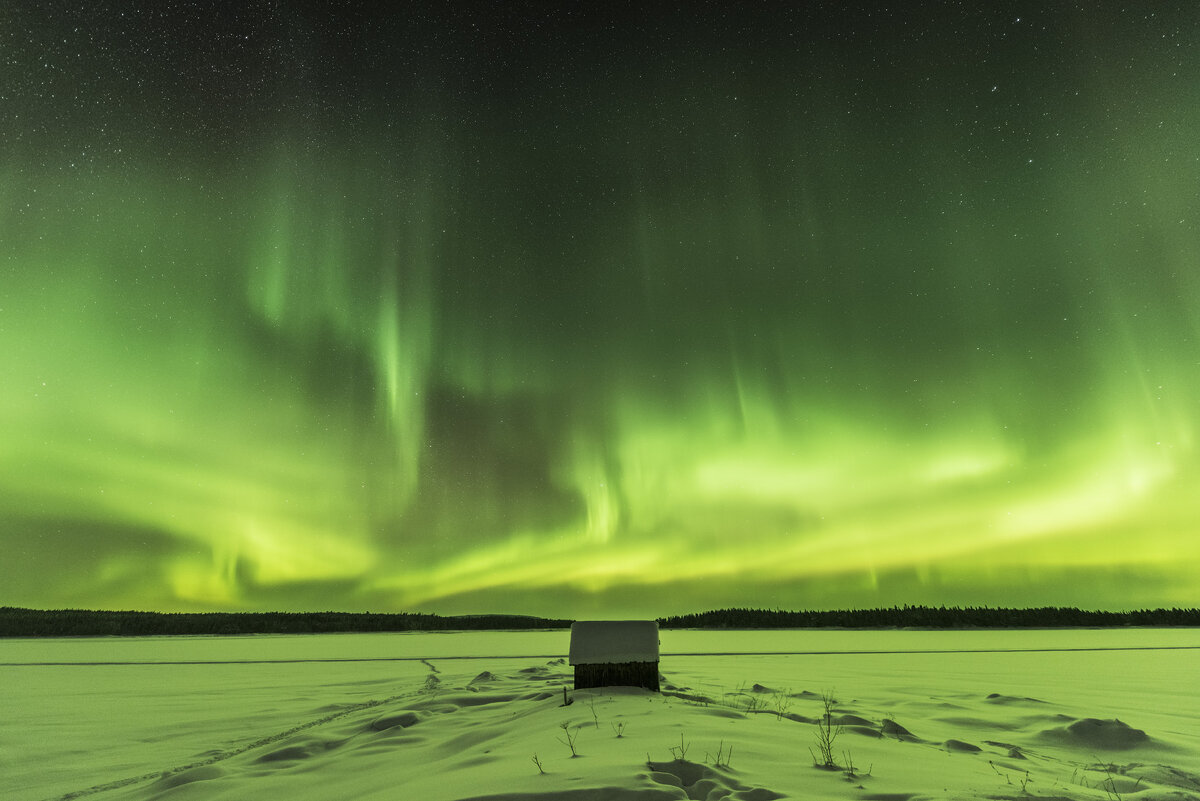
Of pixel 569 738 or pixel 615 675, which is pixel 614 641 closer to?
pixel 615 675

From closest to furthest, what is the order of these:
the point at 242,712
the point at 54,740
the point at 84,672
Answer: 1. the point at 54,740
2. the point at 242,712
3. the point at 84,672

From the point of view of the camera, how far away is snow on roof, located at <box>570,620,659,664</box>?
1240 cm

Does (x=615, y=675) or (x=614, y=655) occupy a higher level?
(x=614, y=655)

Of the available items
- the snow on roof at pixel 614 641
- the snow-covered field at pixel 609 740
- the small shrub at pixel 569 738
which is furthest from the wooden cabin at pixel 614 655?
the small shrub at pixel 569 738

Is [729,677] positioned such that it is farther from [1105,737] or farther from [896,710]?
[1105,737]

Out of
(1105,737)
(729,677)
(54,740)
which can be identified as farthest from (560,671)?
(1105,737)

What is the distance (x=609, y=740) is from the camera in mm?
7738

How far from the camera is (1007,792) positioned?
5.51m

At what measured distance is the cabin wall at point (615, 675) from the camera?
40.9 ft

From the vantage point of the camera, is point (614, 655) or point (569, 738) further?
point (614, 655)

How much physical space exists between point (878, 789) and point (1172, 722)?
9.03m

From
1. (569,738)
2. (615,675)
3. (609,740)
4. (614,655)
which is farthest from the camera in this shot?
(615,675)

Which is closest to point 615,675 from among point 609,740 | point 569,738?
point 609,740

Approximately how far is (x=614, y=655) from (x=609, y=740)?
472 cm
